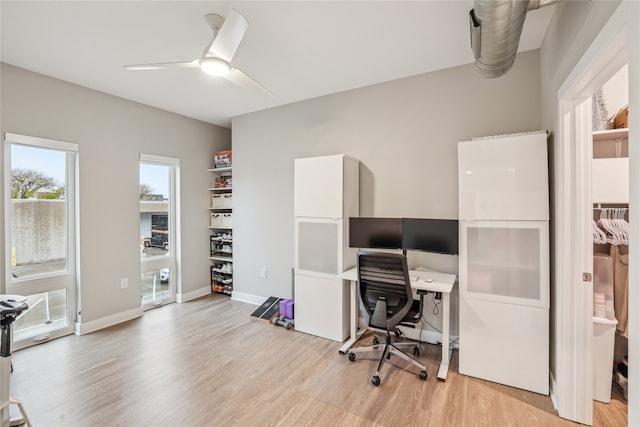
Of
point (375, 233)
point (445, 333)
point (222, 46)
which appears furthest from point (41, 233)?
point (445, 333)

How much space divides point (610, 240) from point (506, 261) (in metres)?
0.73

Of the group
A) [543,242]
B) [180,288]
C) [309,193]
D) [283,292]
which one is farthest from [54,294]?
[543,242]

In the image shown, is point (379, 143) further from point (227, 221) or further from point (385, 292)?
point (227, 221)

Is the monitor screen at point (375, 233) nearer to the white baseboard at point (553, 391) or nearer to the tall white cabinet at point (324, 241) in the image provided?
the tall white cabinet at point (324, 241)

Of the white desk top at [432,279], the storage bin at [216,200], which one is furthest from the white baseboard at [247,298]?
the white desk top at [432,279]

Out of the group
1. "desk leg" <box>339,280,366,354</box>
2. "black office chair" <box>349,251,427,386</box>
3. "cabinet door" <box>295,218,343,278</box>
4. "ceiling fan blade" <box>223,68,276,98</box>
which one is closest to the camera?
"ceiling fan blade" <box>223,68,276,98</box>

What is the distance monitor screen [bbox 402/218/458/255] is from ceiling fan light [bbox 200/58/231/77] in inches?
80.4

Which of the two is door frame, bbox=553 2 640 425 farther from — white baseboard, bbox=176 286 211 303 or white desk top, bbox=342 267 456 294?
white baseboard, bbox=176 286 211 303

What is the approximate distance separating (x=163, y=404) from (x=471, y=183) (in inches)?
114

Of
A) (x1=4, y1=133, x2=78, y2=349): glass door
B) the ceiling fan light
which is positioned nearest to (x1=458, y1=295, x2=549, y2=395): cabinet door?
the ceiling fan light

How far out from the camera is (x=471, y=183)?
2.31 metres

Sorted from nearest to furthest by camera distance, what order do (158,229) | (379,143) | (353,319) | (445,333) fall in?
1. (445,333)
2. (353,319)
3. (379,143)
4. (158,229)

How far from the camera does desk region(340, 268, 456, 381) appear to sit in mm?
2378

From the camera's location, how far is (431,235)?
267cm
